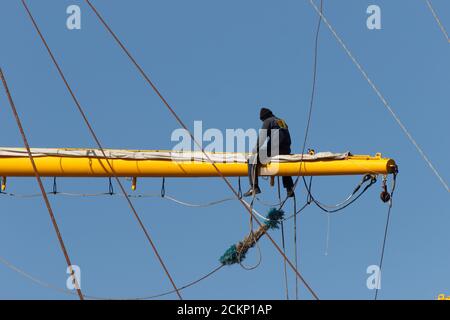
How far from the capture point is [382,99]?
1515 cm

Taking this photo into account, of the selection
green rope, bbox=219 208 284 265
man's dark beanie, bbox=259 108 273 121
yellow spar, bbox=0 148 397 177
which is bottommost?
green rope, bbox=219 208 284 265

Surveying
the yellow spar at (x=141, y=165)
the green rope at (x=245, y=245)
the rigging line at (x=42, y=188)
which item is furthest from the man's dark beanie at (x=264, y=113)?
the rigging line at (x=42, y=188)

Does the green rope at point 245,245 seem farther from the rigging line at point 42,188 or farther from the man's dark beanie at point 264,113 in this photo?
the rigging line at point 42,188

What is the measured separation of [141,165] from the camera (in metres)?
18.5

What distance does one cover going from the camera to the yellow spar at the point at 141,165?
18.2 m

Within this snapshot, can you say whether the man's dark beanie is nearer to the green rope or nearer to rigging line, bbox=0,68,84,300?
the green rope

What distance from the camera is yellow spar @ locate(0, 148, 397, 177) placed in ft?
59.8

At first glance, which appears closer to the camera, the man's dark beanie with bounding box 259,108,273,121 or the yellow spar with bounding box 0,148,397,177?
the yellow spar with bounding box 0,148,397,177

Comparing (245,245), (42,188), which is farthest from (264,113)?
(42,188)

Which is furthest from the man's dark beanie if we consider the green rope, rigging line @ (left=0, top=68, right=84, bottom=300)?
rigging line @ (left=0, top=68, right=84, bottom=300)

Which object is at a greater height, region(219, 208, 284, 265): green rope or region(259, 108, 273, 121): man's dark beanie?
region(259, 108, 273, 121): man's dark beanie
